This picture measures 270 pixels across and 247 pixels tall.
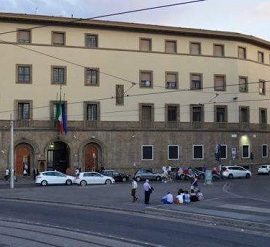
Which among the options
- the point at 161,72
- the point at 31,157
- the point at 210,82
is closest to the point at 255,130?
the point at 210,82

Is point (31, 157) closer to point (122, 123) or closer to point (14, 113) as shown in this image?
point (14, 113)

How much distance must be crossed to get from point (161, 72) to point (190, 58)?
13.9ft

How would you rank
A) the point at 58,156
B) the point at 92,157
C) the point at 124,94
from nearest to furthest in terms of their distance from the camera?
the point at 58,156
the point at 92,157
the point at 124,94

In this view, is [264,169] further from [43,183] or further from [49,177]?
[43,183]

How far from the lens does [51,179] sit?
168 ft

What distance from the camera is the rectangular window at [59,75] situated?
61.8 m

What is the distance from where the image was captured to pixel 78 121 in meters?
62.2

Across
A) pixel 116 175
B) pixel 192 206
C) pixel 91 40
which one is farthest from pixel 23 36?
pixel 192 206

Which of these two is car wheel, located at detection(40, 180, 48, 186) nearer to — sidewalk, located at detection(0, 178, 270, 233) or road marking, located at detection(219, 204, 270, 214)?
sidewalk, located at detection(0, 178, 270, 233)

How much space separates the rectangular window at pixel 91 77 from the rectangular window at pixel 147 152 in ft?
29.3

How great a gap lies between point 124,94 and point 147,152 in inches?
275

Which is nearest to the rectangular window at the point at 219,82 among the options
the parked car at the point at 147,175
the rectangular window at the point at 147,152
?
the rectangular window at the point at 147,152

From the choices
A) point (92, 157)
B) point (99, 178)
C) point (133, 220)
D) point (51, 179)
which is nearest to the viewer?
point (133, 220)

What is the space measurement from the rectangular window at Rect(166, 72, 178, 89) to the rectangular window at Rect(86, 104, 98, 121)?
903 cm
